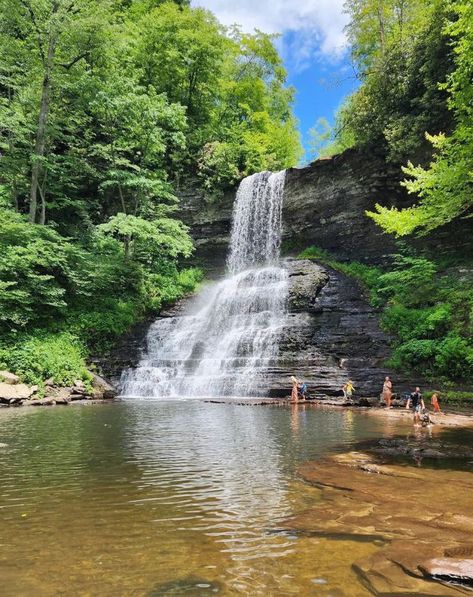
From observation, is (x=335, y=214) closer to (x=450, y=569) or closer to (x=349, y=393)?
(x=349, y=393)

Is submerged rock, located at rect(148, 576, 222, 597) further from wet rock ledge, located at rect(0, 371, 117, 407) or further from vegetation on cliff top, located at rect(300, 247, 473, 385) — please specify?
wet rock ledge, located at rect(0, 371, 117, 407)

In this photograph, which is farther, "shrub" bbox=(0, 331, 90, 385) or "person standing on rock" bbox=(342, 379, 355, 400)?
"shrub" bbox=(0, 331, 90, 385)

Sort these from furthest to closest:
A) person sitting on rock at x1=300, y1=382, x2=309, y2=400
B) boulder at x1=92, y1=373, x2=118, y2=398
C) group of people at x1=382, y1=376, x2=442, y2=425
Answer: boulder at x1=92, y1=373, x2=118, y2=398, person sitting on rock at x1=300, y1=382, x2=309, y2=400, group of people at x1=382, y1=376, x2=442, y2=425

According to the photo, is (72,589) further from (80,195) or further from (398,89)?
(80,195)

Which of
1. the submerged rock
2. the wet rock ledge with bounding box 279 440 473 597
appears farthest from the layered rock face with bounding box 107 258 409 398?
the submerged rock

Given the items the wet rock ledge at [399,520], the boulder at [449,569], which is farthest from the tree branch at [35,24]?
the boulder at [449,569]

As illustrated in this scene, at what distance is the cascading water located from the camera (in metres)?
20.9

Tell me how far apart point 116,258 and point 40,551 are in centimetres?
2597

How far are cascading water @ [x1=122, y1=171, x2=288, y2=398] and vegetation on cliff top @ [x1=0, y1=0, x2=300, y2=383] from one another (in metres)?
2.50

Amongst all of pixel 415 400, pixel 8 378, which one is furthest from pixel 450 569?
pixel 8 378

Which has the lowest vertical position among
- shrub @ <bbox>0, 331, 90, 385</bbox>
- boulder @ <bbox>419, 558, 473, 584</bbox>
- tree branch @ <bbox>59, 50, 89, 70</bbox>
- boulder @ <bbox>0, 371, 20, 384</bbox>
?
boulder @ <bbox>419, 558, 473, 584</bbox>

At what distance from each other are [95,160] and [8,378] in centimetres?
2065

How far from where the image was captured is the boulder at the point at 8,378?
18219mm

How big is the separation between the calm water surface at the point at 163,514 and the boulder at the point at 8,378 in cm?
861
